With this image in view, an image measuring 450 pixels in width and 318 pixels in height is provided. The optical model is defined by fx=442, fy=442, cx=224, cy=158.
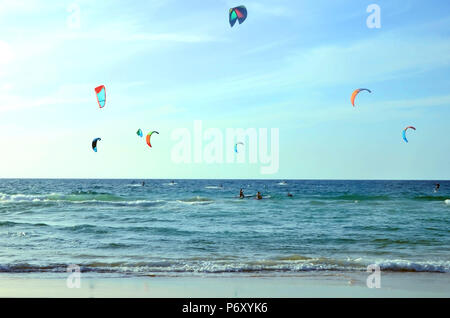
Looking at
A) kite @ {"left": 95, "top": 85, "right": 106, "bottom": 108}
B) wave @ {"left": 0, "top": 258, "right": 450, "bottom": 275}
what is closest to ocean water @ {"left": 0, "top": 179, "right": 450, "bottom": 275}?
wave @ {"left": 0, "top": 258, "right": 450, "bottom": 275}

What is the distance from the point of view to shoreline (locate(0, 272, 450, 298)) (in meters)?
7.17

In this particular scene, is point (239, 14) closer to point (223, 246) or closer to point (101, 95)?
point (101, 95)

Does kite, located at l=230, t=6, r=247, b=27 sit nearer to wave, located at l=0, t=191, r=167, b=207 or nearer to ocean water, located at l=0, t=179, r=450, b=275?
ocean water, located at l=0, t=179, r=450, b=275

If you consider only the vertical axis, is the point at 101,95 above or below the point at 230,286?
above

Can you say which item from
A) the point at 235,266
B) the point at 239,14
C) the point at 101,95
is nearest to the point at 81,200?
the point at 101,95

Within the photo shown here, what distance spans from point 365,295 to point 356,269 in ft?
7.70

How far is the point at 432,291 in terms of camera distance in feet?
24.6

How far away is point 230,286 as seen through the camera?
785 centimetres

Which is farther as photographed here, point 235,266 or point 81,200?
point 81,200

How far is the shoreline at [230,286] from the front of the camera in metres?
7.17

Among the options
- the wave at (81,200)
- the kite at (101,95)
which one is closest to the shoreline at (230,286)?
the kite at (101,95)

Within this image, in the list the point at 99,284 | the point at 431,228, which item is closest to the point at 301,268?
the point at 99,284
